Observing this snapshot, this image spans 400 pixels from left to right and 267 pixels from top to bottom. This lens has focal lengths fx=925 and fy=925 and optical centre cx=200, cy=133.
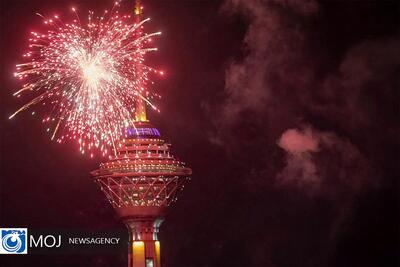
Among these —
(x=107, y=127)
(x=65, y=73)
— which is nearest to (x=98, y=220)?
(x=107, y=127)

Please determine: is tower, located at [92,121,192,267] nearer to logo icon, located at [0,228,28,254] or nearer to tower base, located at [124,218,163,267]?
tower base, located at [124,218,163,267]

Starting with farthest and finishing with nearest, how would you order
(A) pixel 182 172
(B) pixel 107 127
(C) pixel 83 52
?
1. (A) pixel 182 172
2. (B) pixel 107 127
3. (C) pixel 83 52

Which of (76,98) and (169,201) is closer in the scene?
(76,98)

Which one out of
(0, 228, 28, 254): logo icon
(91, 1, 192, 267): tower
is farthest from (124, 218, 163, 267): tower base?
(0, 228, 28, 254): logo icon

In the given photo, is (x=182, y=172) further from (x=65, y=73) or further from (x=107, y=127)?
(x=65, y=73)

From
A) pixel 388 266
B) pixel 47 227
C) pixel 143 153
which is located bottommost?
pixel 388 266

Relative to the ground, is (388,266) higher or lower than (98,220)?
lower

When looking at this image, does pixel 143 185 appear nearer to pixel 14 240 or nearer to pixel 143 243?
pixel 143 243
